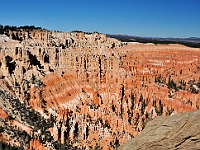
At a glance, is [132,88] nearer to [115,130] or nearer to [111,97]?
[111,97]

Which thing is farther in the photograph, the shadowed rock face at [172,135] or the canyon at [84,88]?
the canyon at [84,88]

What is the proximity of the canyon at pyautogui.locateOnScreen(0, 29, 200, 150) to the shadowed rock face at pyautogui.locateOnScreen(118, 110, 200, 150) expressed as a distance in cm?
2568

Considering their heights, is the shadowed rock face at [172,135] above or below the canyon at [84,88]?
above

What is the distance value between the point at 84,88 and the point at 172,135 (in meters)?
42.0

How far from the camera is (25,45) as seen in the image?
160ft

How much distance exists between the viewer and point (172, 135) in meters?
8.77

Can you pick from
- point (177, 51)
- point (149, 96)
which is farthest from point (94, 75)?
point (177, 51)

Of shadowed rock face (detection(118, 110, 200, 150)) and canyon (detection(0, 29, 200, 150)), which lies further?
canyon (detection(0, 29, 200, 150))

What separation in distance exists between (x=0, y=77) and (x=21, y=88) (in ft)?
10.6

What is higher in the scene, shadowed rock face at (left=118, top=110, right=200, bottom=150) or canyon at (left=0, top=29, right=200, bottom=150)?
shadowed rock face at (left=118, top=110, right=200, bottom=150)

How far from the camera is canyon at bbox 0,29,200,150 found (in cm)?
3938

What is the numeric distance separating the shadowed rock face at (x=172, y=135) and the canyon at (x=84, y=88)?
25683 mm

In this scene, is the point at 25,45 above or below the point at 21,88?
above

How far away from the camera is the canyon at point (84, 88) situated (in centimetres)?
3938
